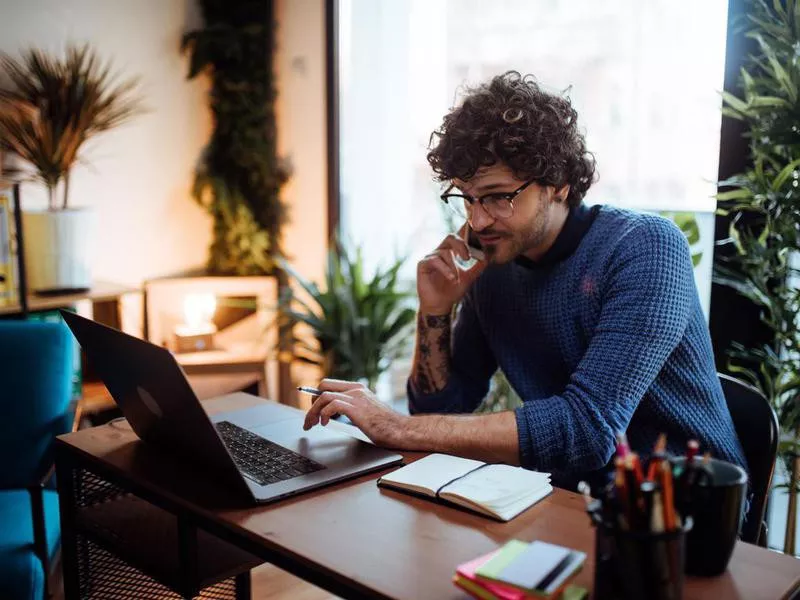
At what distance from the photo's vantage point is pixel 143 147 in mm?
3777

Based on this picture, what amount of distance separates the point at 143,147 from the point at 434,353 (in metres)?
2.34

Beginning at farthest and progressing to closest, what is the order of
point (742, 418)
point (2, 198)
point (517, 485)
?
point (2, 198) < point (742, 418) < point (517, 485)

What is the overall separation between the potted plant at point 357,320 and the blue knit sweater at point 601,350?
4.61 ft

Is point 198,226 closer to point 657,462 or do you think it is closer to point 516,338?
point 516,338

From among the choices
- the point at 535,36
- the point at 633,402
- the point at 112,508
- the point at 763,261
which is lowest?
the point at 112,508

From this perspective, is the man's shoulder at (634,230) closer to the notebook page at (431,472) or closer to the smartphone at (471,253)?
the smartphone at (471,253)

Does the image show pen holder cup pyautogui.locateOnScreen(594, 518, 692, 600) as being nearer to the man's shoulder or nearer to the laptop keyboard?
the laptop keyboard

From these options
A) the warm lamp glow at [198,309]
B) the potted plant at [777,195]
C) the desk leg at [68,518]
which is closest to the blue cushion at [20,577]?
the desk leg at [68,518]

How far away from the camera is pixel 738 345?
2346 millimetres

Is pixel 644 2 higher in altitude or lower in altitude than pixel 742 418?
higher

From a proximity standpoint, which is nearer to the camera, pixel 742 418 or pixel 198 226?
pixel 742 418

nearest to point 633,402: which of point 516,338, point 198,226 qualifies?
point 516,338

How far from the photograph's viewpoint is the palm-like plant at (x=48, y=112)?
10.2ft

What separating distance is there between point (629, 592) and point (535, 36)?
2.56 m
